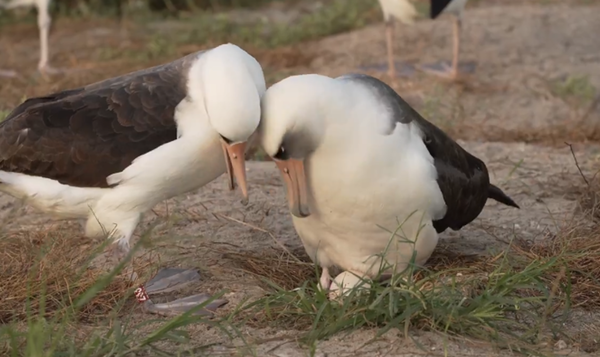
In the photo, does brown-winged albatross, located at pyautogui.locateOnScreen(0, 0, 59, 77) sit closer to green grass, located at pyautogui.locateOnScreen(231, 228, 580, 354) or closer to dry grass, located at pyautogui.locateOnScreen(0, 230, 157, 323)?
dry grass, located at pyautogui.locateOnScreen(0, 230, 157, 323)

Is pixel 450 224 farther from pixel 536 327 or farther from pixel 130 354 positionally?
pixel 130 354

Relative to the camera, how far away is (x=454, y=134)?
7031 mm

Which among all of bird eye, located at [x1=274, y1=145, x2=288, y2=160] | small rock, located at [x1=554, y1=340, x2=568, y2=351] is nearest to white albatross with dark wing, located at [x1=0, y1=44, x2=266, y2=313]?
bird eye, located at [x1=274, y1=145, x2=288, y2=160]

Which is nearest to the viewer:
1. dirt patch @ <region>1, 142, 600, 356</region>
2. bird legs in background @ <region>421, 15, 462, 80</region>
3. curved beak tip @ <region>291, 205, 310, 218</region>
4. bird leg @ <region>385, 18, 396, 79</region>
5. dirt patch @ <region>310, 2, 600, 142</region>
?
dirt patch @ <region>1, 142, 600, 356</region>

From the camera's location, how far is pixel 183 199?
5.52 metres

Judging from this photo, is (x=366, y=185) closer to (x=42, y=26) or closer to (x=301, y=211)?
(x=301, y=211)

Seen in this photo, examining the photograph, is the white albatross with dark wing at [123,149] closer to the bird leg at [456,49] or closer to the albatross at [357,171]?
the albatross at [357,171]

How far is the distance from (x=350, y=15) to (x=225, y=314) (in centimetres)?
724

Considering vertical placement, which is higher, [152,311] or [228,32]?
[152,311]

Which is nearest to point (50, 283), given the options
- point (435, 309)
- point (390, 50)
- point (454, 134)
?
point (435, 309)

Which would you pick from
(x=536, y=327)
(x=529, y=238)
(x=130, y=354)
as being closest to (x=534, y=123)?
(x=529, y=238)

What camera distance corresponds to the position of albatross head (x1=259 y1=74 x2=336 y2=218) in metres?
3.67

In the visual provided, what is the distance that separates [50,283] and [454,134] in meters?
3.63

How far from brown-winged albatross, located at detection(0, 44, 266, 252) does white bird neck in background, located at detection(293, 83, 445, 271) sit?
14.5 inches
